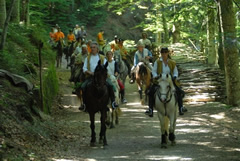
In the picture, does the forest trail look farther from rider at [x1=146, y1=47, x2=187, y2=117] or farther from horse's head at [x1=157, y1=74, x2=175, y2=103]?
horse's head at [x1=157, y1=74, x2=175, y2=103]

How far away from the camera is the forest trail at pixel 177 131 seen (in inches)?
381

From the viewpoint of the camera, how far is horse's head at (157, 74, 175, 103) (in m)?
10.3

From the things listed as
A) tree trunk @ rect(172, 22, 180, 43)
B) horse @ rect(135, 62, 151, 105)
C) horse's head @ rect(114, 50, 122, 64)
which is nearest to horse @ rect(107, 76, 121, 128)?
horse @ rect(135, 62, 151, 105)

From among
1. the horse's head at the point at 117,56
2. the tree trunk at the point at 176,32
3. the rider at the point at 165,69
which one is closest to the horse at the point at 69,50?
the horse's head at the point at 117,56

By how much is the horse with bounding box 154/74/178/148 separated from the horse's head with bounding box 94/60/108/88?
139 cm

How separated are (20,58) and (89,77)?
585 cm

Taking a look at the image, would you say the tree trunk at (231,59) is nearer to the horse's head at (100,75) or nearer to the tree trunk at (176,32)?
the horse's head at (100,75)

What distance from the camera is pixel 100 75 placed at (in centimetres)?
1047

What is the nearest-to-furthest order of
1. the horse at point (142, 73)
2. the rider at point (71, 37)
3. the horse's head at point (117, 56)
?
the horse at point (142, 73) < the horse's head at point (117, 56) < the rider at point (71, 37)

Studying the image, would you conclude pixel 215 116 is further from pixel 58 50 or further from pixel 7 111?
pixel 58 50

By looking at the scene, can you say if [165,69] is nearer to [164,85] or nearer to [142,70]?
[164,85]

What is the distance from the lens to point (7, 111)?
34.2 ft

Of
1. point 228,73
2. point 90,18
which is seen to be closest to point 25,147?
point 228,73

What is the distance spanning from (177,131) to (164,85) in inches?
136
